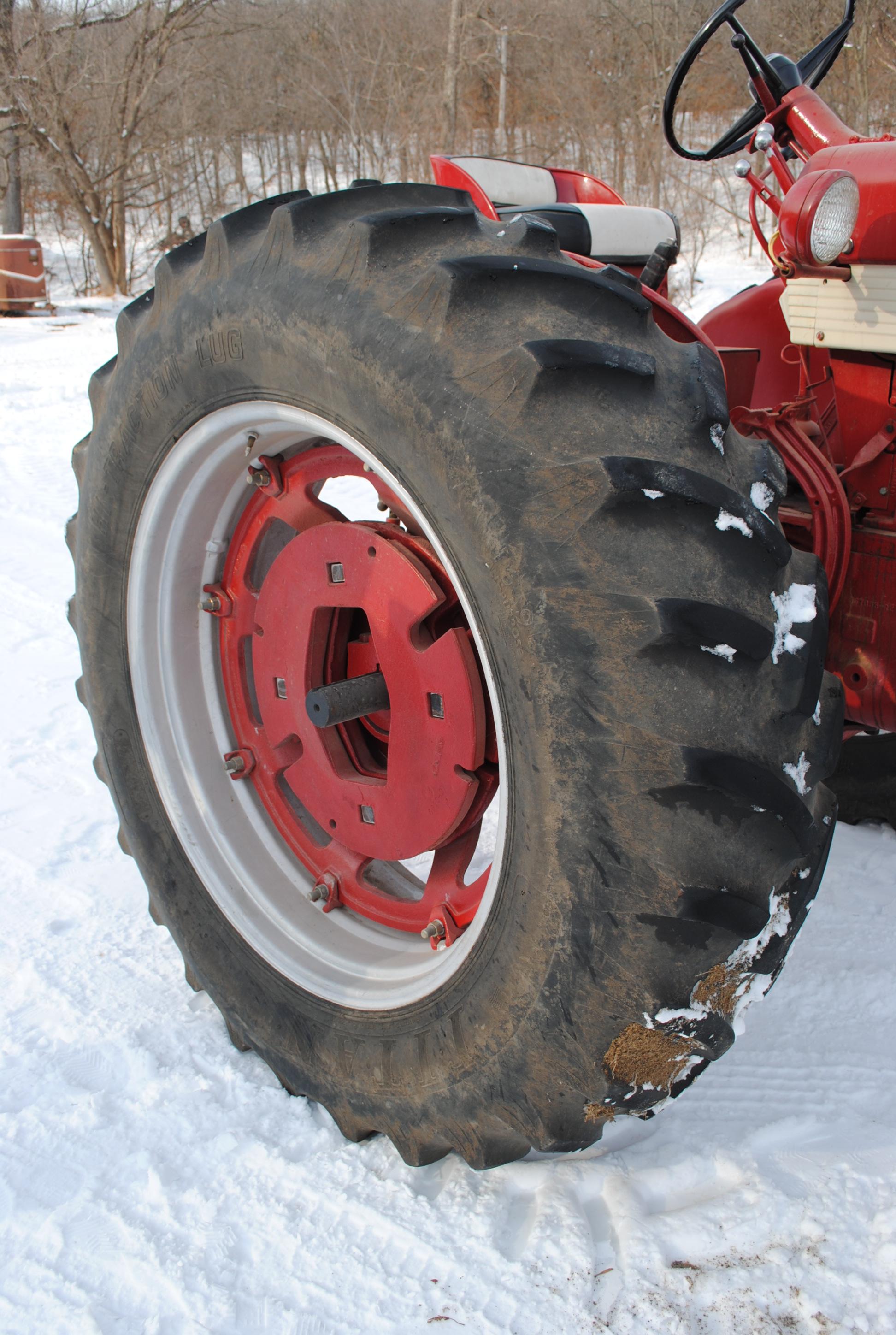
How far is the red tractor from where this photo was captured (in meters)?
1.08

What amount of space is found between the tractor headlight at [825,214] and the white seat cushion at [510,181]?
2.50 feet

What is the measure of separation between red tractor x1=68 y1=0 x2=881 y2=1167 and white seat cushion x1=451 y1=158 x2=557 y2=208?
0.84ft

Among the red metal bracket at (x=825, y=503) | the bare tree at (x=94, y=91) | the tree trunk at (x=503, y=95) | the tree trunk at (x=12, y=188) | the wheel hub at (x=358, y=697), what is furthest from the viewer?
the tree trunk at (x=503, y=95)

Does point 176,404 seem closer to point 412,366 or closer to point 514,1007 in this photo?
point 412,366

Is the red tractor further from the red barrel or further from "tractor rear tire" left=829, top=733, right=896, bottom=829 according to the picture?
the red barrel

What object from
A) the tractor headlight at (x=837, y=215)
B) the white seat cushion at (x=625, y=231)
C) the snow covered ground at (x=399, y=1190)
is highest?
the tractor headlight at (x=837, y=215)

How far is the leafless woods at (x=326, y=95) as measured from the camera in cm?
1341

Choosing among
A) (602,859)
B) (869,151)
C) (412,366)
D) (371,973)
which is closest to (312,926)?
(371,973)

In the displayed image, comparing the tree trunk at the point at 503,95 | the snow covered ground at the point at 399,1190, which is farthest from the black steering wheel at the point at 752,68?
the tree trunk at the point at 503,95

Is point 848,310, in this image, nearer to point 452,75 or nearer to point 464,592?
point 464,592

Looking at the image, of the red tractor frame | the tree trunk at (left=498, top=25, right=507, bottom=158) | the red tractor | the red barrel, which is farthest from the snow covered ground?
the tree trunk at (left=498, top=25, right=507, bottom=158)

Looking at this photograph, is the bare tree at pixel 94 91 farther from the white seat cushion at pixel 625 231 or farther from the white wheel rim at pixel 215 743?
the white wheel rim at pixel 215 743

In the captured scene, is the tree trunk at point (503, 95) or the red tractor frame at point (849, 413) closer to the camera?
the red tractor frame at point (849, 413)

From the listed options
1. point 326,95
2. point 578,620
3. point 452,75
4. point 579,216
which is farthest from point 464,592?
point 326,95
